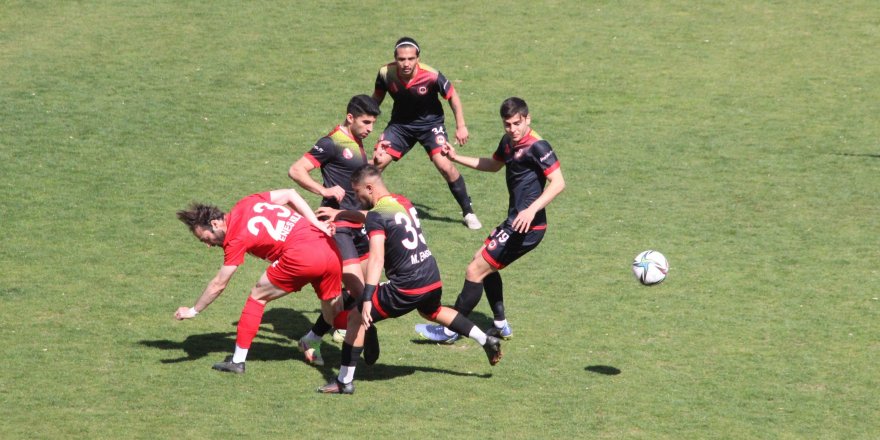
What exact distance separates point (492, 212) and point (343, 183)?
172 inches

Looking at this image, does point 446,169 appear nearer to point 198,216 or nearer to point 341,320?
point 341,320

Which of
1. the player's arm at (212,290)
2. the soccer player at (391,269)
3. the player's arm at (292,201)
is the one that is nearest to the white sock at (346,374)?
the soccer player at (391,269)

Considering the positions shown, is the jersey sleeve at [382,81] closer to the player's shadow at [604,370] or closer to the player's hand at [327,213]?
the player's hand at [327,213]

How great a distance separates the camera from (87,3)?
2400 centimetres

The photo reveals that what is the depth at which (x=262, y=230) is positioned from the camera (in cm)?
1037

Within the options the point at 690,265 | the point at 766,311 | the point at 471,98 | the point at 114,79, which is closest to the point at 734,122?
the point at 471,98

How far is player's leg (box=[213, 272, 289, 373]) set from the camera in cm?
1045

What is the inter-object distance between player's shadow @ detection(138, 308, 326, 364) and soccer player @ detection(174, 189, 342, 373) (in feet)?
1.59

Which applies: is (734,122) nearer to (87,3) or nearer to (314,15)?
(314,15)

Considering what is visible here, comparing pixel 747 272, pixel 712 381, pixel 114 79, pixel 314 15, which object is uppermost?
pixel 314 15

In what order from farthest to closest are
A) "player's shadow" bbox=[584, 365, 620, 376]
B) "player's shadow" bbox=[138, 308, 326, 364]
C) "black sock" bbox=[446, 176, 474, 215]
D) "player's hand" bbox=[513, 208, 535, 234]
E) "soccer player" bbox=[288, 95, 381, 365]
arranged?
"black sock" bbox=[446, 176, 474, 215] < "player's shadow" bbox=[138, 308, 326, 364] < "soccer player" bbox=[288, 95, 381, 365] < "player's hand" bbox=[513, 208, 535, 234] < "player's shadow" bbox=[584, 365, 620, 376]

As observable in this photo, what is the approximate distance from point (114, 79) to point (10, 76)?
1.83 m

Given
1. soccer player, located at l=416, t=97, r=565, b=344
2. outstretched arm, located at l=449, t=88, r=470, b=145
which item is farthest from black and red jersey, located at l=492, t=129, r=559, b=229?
outstretched arm, located at l=449, t=88, r=470, b=145

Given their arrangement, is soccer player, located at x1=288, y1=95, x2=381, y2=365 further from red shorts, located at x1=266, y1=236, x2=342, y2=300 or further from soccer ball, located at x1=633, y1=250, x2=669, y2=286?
soccer ball, located at x1=633, y1=250, x2=669, y2=286
